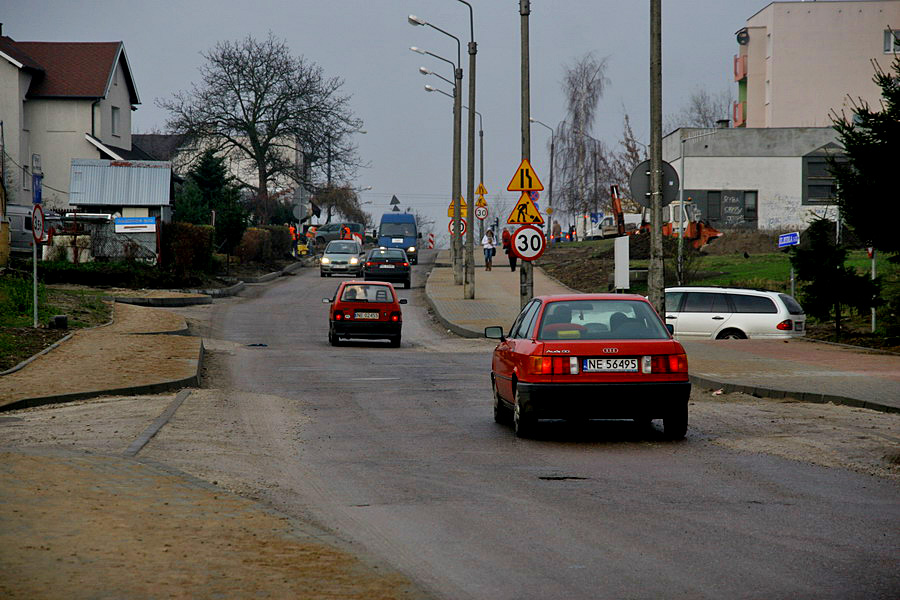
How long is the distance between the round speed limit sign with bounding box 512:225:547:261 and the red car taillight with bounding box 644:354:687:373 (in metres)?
14.1

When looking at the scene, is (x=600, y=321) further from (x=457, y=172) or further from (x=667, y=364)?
(x=457, y=172)

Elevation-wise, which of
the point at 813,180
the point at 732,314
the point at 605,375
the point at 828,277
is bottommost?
the point at 605,375

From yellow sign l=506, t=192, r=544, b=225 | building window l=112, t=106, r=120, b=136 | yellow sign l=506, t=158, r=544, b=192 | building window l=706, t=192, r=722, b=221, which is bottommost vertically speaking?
yellow sign l=506, t=192, r=544, b=225

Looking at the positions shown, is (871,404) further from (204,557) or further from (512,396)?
(204,557)

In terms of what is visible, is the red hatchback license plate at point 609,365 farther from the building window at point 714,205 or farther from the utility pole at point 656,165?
the building window at point 714,205

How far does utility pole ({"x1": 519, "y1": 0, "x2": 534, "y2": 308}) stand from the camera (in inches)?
1101

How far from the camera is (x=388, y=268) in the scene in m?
47.3

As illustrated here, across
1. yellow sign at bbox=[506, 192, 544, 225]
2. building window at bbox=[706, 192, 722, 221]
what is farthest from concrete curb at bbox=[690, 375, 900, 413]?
building window at bbox=[706, 192, 722, 221]

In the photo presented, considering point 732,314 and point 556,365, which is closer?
point 556,365

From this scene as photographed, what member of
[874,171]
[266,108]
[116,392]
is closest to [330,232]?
[266,108]

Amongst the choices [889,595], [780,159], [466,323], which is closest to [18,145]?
[466,323]

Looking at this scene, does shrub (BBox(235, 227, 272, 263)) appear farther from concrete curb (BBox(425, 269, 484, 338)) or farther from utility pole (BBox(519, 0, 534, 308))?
utility pole (BBox(519, 0, 534, 308))

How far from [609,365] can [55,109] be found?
2077 inches

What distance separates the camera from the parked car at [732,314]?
2586cm
